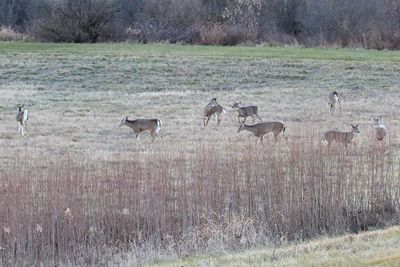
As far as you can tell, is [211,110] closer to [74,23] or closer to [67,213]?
[67,213]

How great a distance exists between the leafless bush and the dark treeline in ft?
90.3

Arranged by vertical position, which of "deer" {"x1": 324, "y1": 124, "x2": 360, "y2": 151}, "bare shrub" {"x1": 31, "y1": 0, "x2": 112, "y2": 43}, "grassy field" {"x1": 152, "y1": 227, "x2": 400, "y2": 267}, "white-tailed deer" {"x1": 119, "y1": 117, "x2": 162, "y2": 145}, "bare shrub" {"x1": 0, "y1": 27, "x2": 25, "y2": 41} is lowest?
"grassy field" {"x1": 152, "y1": 227, "x2": 400, "y2": 267}

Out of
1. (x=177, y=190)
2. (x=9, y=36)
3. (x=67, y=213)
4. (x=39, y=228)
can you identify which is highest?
(x=9, y=36)

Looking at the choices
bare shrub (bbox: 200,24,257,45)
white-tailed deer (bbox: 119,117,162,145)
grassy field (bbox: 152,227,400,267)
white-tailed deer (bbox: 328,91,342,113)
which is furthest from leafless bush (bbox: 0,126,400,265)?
bare shrub (bbox: 200,24,257,45)

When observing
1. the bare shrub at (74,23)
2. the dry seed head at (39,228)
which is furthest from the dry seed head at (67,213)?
the bare shrub at (74,23)

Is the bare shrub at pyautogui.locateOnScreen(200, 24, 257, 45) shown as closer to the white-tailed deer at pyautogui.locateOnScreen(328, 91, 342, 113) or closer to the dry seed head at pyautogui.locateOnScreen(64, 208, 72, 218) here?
the white-tailed deer at pyautogui.locateOnScreen(328, 91, 342, 113)

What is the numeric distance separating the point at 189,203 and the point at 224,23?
31.3 metres

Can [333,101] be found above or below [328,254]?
above

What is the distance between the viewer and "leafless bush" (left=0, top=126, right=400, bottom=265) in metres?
10.9

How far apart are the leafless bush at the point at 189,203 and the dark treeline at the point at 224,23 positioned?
1084 inches

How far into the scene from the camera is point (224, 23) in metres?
42.1

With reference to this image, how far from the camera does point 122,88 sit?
95.4ft

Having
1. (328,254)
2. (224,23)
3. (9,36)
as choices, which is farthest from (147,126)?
(9,36)

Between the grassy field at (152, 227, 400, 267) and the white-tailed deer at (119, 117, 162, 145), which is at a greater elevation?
the white-tailed deer at (119, 117, 162, 145)
